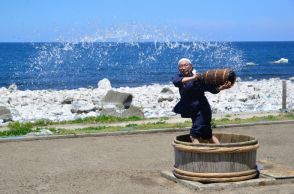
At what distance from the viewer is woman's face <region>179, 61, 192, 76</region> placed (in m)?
8.53

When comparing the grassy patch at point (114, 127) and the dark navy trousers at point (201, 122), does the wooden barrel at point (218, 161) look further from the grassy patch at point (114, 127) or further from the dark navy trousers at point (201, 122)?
the grassy patch at point (114, 127)

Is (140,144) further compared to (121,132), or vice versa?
(121,132)

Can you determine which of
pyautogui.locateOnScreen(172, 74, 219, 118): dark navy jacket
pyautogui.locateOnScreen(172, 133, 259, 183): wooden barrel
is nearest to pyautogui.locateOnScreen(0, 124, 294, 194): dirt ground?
pyautogui.locateOnScreen(172, 133, 259, 183): wooden barrel

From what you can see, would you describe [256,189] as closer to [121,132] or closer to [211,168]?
[211,168]

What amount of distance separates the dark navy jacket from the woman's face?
0.09m

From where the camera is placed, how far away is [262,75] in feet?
184

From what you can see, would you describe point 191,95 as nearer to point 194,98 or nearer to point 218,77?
point 194,98

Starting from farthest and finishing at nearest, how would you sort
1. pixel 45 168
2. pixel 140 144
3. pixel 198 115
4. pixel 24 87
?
pixel 24 87
pixel 140 144
pixel 45 168
pixel 198 115

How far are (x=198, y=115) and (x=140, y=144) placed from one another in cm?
379

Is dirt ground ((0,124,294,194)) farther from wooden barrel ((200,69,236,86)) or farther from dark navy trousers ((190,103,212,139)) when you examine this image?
wooden barrel ((200,69,236,86))

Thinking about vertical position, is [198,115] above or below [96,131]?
above

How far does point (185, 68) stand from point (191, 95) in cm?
40

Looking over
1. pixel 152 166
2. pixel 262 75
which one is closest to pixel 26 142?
pixel 152 166

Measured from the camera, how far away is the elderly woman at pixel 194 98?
848 cm
